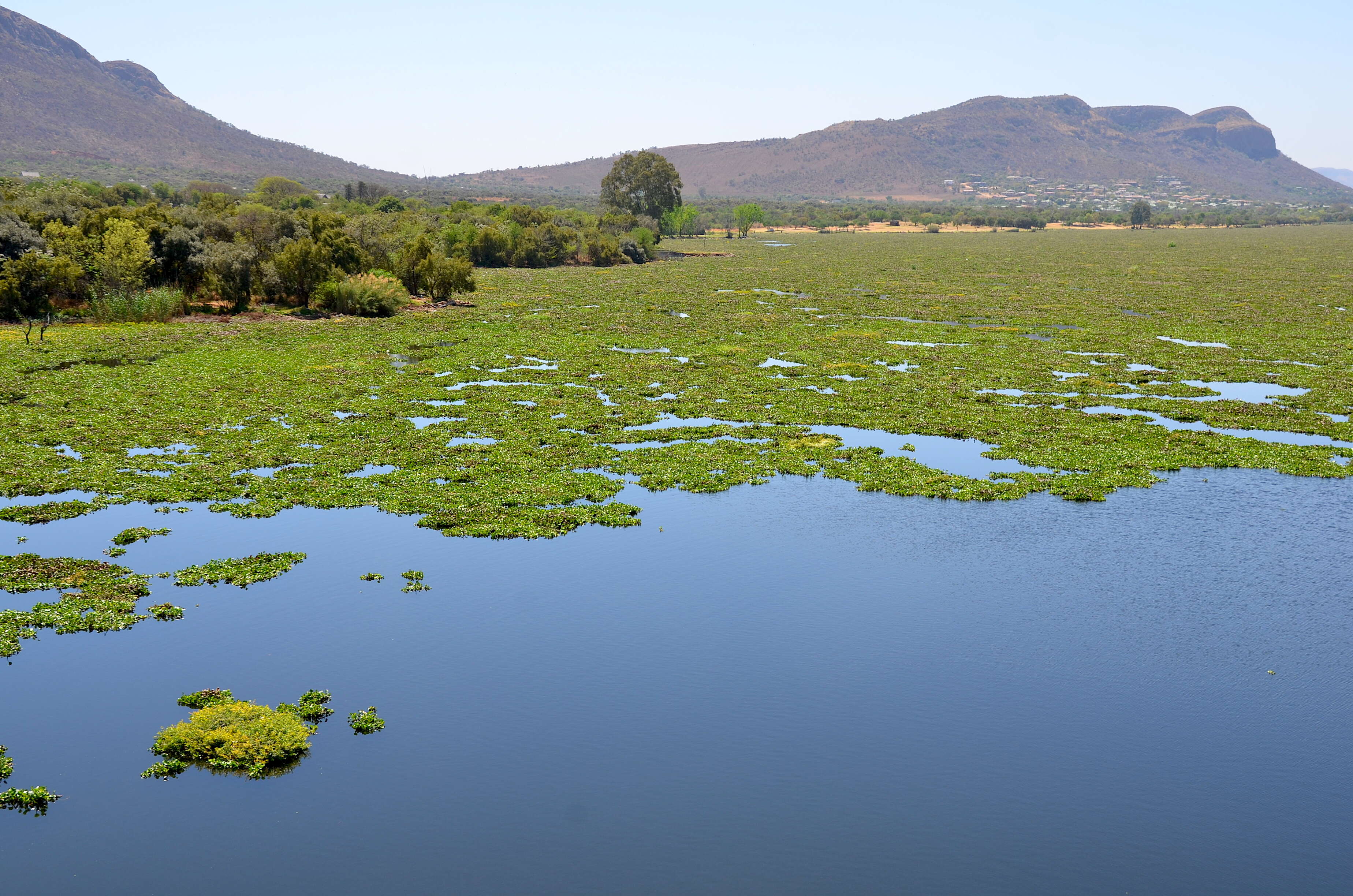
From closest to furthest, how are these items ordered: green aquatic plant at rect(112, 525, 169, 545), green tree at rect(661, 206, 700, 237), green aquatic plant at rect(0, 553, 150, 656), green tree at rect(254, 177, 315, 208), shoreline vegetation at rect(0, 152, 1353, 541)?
green aquatic plant at rect(0, 553, 150, 656), green aquatic plant at rect(112, 525, 169, 545), shoreline vegetation at rect(0, 152, 1353, 541), green tree at rect(254, 177, 315, 208), green tree at rect(661, 206, 700, 237)

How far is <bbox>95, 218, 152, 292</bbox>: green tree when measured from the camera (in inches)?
2028

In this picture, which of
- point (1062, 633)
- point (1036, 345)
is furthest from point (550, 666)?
point (1036, 345)

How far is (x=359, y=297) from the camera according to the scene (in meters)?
57.6

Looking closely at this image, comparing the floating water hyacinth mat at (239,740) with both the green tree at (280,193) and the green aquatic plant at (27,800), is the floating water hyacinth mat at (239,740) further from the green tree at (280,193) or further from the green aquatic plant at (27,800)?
the green tree at (280,193)

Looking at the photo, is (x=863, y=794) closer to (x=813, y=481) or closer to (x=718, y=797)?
(x=718, y=797)

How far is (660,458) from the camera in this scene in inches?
1081

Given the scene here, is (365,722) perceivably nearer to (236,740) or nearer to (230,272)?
(236,740)

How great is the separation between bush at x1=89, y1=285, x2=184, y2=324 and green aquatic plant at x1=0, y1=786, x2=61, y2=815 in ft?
145

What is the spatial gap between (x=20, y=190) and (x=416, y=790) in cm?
7193

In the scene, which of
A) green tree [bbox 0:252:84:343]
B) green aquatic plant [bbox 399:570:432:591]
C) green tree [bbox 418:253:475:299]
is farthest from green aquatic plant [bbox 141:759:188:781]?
green tree [bbox 418:253:475:299]

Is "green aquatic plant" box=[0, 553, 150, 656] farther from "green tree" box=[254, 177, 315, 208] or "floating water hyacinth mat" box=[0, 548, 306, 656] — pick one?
"green tree" box=[254, 177, 315, 208]

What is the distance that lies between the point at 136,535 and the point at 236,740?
9.76 m

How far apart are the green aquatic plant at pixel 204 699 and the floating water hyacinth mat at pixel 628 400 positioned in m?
7.47

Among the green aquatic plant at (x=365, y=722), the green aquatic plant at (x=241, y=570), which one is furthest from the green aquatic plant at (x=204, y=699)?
the green aquatic plant at (x=241, y=570)
